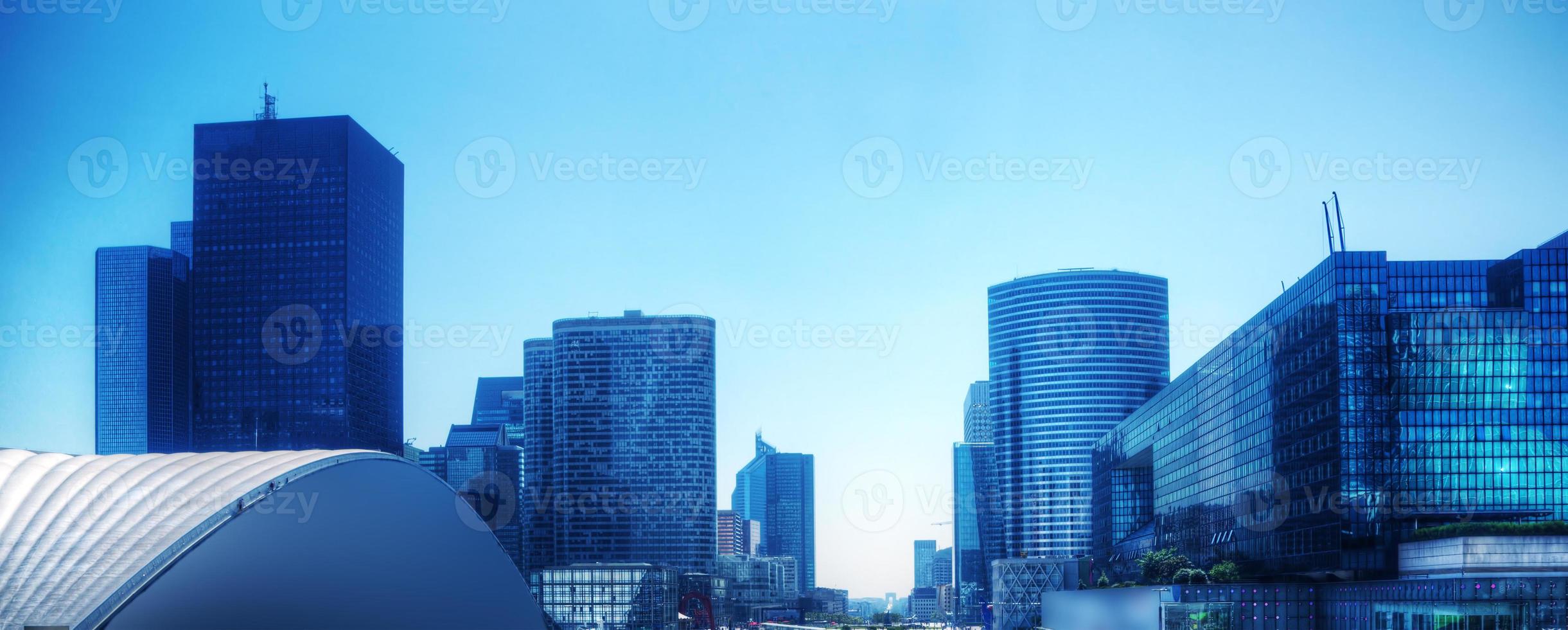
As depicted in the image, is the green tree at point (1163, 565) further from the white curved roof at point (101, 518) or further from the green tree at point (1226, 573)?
the white curved roof at point (101, 518)

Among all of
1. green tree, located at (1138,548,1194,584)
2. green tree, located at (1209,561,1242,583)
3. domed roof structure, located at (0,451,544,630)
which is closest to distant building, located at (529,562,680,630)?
green tree, located at (1138,548,1194,584)

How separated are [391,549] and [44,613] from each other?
17681mm

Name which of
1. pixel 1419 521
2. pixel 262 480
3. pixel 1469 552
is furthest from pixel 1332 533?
pixel 262 480

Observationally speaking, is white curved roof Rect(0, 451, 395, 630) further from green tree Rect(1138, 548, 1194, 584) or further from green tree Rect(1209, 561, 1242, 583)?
green tree Rect(1138, 548, 1194, 584)

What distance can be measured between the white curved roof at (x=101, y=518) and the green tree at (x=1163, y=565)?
88.6 m

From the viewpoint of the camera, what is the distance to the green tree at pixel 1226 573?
379 ft

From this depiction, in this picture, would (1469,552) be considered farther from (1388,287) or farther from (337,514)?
(337,514)

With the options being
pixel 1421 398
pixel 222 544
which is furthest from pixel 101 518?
pixel 1421 398

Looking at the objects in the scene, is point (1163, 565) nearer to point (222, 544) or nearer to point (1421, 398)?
point (1421, 398)

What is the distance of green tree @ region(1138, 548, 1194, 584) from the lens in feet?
423

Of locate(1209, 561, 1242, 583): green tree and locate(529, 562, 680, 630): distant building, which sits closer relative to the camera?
locate(1209, 561, 1242, 583): green tree

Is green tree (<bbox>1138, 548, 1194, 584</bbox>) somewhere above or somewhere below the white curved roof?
below

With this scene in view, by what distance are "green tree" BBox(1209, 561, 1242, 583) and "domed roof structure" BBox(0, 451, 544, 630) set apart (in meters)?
69.7

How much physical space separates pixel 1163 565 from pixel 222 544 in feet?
322
